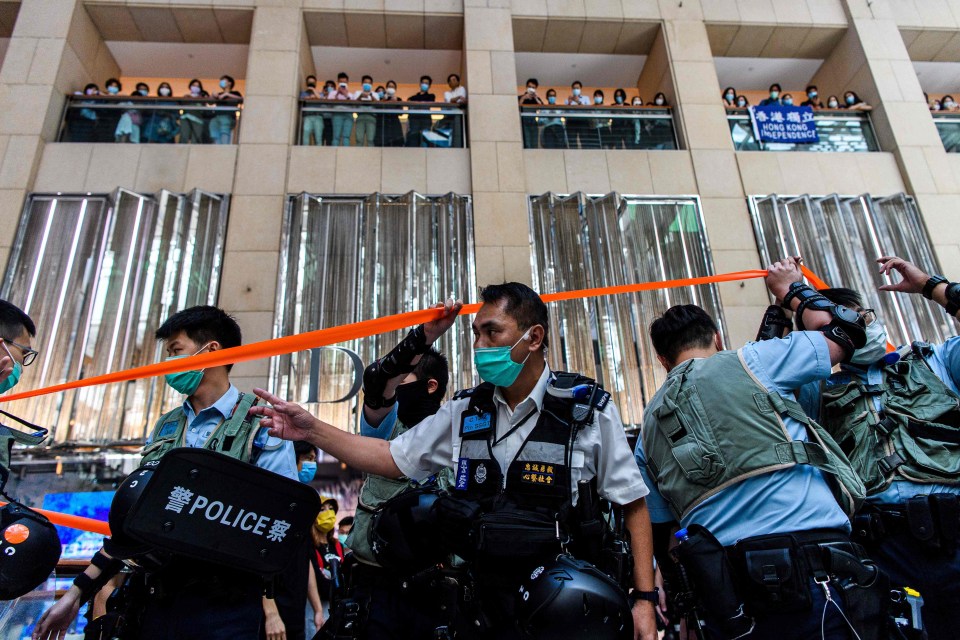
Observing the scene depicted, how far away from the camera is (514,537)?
159 cm

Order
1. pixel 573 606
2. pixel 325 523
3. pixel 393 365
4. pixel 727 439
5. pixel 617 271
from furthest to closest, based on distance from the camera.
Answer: pixel 617 271 < pixel 325 523 < pixel 393 365 < pixel 727 439 < pixel 573 606

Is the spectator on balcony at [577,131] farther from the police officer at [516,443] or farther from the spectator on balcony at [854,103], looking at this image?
the police officer at [516,443]

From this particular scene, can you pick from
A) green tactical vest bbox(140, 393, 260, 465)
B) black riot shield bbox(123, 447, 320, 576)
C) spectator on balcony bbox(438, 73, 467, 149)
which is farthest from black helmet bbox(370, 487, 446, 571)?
spectator on balcony bbox(438, 73, 467, 149)

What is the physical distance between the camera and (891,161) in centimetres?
860

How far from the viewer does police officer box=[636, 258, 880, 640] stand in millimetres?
1688

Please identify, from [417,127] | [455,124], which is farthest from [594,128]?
[417,127]

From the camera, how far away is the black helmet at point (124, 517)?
1708mm

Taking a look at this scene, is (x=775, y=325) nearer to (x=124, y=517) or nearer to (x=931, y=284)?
(x=931, y=284)

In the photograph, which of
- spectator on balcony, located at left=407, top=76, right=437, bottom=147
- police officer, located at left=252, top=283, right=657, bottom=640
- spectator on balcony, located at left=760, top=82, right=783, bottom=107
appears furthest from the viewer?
spectator on balcony, located at left=760, top=82, right=783, bottom=107

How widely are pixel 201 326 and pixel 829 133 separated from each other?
9.77 m

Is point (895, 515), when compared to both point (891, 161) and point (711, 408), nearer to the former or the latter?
point (711, 408)

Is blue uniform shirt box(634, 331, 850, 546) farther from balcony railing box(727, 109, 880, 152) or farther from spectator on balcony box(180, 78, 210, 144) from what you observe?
spectator on balcony box(180, 78, 210, 144)

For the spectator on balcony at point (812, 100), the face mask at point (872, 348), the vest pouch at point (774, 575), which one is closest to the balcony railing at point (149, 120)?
the face mask at point (872, 348)

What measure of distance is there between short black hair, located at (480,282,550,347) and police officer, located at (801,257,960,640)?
1.40 metres
